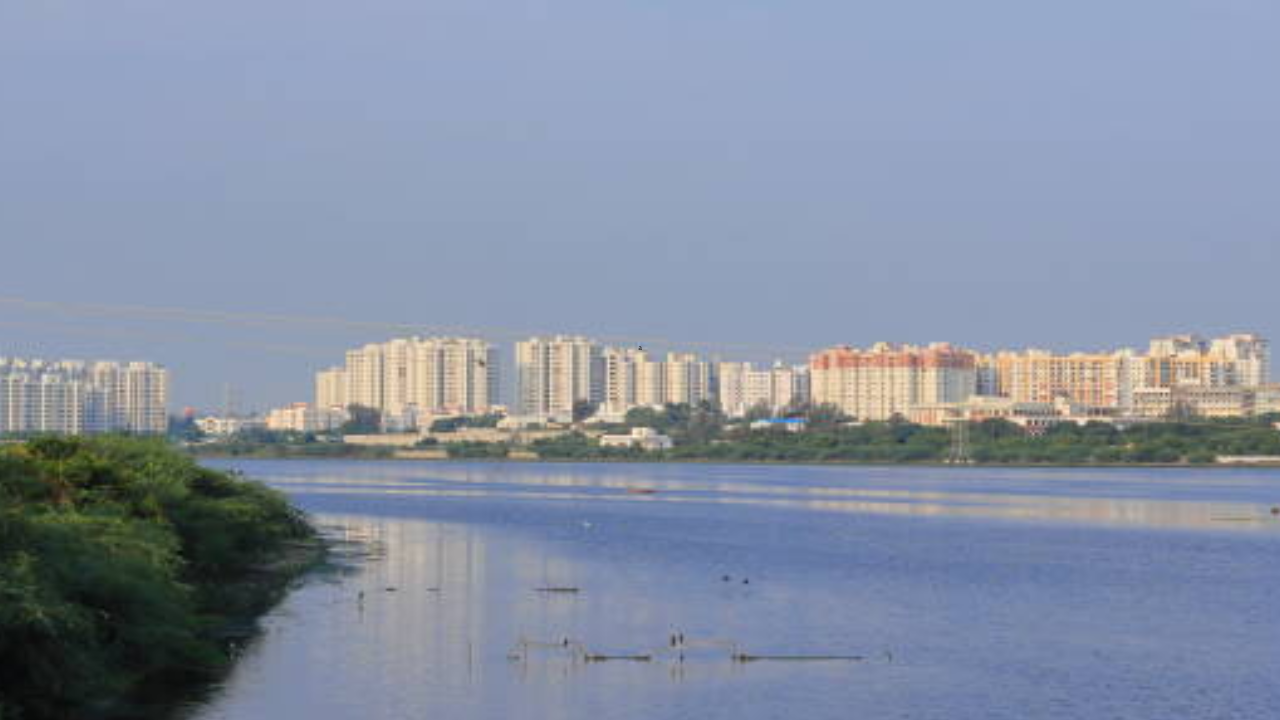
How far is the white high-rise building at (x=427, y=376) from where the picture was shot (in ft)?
599

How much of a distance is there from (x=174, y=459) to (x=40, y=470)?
8259 millimetres

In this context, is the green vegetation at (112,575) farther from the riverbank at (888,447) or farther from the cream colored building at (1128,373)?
the cream colored building at (1128,373)

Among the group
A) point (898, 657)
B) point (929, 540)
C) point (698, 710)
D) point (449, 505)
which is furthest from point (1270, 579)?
point (449, 505)

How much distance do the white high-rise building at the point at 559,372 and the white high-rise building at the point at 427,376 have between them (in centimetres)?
369

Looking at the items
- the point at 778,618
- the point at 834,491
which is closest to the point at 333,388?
the point at 834,491

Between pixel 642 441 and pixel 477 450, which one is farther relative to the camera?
pixel 642 441

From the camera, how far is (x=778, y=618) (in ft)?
92.7

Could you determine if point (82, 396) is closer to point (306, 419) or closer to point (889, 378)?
point (306, 419)

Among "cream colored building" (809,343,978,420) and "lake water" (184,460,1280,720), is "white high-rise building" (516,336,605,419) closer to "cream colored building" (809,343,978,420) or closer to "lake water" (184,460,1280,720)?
"cream colored building" (809,343,978,420)

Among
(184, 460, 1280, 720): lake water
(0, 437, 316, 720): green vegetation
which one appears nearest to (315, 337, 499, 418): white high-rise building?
(184, 460, 1280, 720): lake water

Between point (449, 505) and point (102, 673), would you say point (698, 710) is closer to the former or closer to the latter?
point (102, 673)

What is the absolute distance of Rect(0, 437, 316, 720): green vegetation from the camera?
632 inches

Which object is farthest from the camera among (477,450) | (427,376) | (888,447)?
(427,376)

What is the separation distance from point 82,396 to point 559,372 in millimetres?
42248
